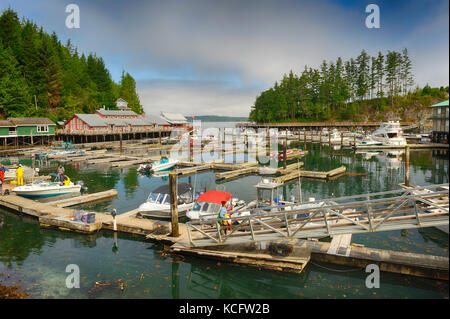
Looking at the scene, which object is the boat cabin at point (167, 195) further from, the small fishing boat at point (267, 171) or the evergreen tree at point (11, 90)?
the evergreen tree at point (11, 90)

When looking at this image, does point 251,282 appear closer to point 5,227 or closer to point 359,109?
point 5,227

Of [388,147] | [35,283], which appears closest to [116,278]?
[35,283]

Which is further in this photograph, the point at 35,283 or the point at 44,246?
the point at 44,246

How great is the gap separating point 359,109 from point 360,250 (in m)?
135

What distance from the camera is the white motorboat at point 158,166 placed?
Result: 137 ft

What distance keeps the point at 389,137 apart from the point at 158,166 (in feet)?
199

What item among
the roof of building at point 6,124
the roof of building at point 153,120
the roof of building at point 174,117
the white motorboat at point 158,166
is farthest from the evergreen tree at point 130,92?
the white motorboat at point 158,166

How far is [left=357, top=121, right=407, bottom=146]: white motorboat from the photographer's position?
233 feet

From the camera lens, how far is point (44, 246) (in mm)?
17203

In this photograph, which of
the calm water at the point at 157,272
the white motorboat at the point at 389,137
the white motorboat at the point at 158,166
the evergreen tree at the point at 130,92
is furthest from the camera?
the evergreen tree at the point at 130,92

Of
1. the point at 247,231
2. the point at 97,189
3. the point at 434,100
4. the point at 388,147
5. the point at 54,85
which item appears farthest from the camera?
the point at 434,100

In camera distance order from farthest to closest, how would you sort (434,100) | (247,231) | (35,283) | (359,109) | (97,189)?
(359,109)
(434,100)
(97,189)
(247,231)
(35,283)

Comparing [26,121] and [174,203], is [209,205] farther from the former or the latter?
[26,121]

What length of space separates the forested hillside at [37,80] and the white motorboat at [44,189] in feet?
197
